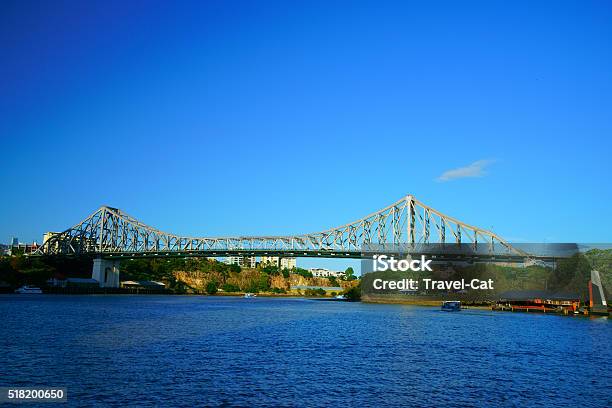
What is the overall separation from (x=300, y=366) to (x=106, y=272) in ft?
421

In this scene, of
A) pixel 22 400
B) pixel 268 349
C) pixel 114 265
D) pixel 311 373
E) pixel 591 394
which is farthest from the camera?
pixel 114 265

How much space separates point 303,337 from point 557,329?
2996 cm

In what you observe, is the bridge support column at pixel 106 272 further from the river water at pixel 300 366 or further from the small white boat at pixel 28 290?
the river water at pixel 300 366

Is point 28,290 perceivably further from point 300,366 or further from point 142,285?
point 300,366

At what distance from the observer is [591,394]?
25.7 meters

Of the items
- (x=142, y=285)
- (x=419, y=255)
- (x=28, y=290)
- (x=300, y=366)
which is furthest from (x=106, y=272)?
(x=300, y=366)

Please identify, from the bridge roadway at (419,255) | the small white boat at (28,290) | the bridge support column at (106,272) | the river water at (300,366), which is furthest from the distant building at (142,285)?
the river water at (300,366)

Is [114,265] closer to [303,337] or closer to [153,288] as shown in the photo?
[153,288]

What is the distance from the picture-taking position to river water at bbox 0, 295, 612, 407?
23609mm

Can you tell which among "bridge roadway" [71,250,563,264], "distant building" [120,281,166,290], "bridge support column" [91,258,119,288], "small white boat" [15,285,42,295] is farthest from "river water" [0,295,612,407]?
"distant building" [120,281,166,290]

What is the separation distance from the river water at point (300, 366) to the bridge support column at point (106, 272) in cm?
9533

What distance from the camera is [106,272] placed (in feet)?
485

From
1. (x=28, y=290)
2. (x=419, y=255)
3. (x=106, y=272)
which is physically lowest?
(x=28, y=290)

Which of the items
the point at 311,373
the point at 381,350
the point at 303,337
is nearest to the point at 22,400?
the point at 311,373
